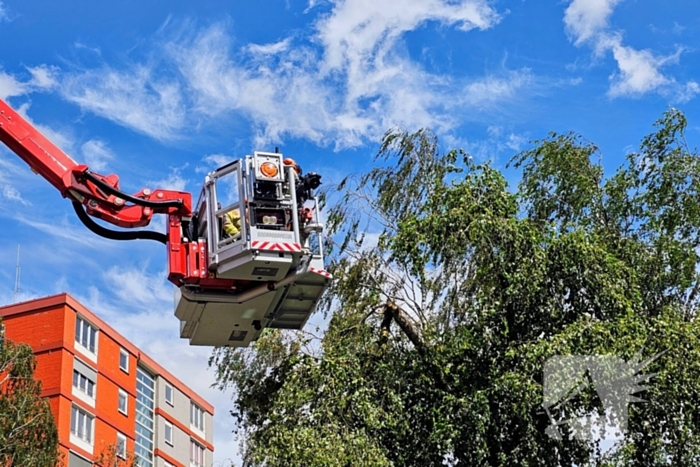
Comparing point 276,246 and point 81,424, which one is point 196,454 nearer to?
point 81,424

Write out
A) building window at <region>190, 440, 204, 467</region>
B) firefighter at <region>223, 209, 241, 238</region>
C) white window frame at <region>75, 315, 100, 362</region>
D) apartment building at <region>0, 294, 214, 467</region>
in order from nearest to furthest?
firefighter at <region>223, 209, 241, 238</region> < apartment building at <region>0, 294, 214, 467</region> < white window frame at <region>75, 315, 100, 362</region> < building window at <region>190, 440, 204, 467</region>

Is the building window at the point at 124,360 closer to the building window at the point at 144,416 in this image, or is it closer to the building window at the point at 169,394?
the building window at the point at 144,416

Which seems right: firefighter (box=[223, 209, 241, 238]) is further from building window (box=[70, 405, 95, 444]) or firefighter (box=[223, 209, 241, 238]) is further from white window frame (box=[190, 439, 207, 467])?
white window frame (box=[190, 439, 207, 467])

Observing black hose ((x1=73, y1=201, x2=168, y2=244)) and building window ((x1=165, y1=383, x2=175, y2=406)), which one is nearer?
black hose ((x1=73, y1=201, x2=168, y2=244))

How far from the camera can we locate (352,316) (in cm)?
1545

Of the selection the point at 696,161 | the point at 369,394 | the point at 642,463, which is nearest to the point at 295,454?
the point at 369,394

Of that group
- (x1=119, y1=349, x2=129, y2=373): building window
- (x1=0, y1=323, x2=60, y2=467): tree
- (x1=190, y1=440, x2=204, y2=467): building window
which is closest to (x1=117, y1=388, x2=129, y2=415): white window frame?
(x1=119, y1=349, x2=129, y2=373): building window

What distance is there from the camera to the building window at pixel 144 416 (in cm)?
4619

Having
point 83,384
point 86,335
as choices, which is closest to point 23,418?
point 83,384

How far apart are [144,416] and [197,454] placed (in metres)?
6.81

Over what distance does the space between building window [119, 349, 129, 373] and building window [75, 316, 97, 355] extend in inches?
94.5

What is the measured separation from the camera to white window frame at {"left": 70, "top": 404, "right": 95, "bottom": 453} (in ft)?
129

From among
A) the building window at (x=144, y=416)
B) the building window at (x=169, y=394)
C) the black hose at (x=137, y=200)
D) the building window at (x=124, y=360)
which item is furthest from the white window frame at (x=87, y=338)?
the black hose at (x=137, y=200)

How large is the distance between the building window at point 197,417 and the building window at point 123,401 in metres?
9.40
